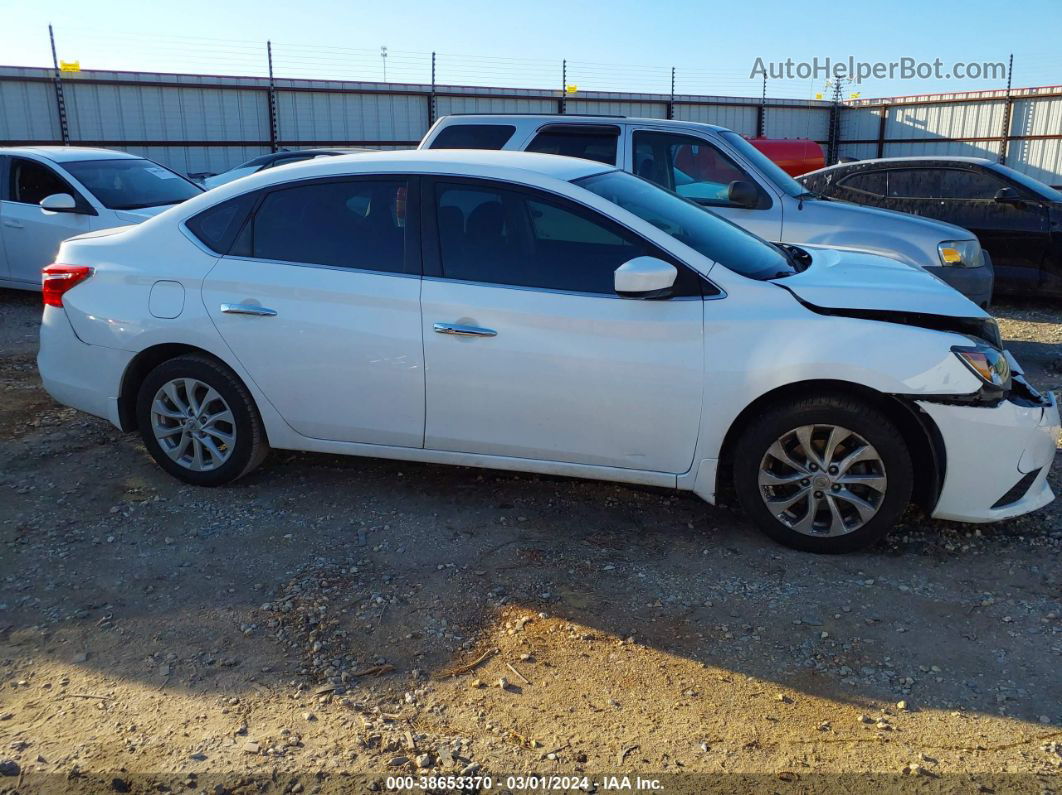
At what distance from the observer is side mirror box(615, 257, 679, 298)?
3900 mm

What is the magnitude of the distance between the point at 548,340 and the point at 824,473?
52.2 inches

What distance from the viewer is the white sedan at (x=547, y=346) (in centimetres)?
392

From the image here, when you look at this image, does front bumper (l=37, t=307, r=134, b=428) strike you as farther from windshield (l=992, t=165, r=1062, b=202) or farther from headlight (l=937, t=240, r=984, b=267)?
windshield (l=992, t=165, r=1062, b=202)

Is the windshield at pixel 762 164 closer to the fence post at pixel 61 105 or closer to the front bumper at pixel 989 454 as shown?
the front bumper at pixel 989 454

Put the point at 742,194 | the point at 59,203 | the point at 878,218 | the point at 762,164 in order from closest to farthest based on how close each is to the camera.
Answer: the point at 742,194 → the point at 878,218 → the point at 762,164 → the point at 59,203

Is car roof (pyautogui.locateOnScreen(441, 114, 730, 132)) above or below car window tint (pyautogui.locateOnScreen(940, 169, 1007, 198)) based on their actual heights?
above

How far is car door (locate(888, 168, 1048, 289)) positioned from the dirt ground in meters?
5.24

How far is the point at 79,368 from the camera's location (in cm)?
501

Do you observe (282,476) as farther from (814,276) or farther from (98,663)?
(814,276)

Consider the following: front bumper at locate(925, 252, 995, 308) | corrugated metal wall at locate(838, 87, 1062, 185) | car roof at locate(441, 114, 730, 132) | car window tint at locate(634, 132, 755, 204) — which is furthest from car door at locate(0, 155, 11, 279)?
corrugated metal wall at locate(838, 87, 1062, 185)

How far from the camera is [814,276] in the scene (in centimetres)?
430

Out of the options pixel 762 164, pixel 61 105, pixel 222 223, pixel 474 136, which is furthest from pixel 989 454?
pixel 61 105

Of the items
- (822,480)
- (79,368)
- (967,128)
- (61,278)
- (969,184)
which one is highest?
(967,128)

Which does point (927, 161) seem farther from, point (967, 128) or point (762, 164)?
point (967, 128)
